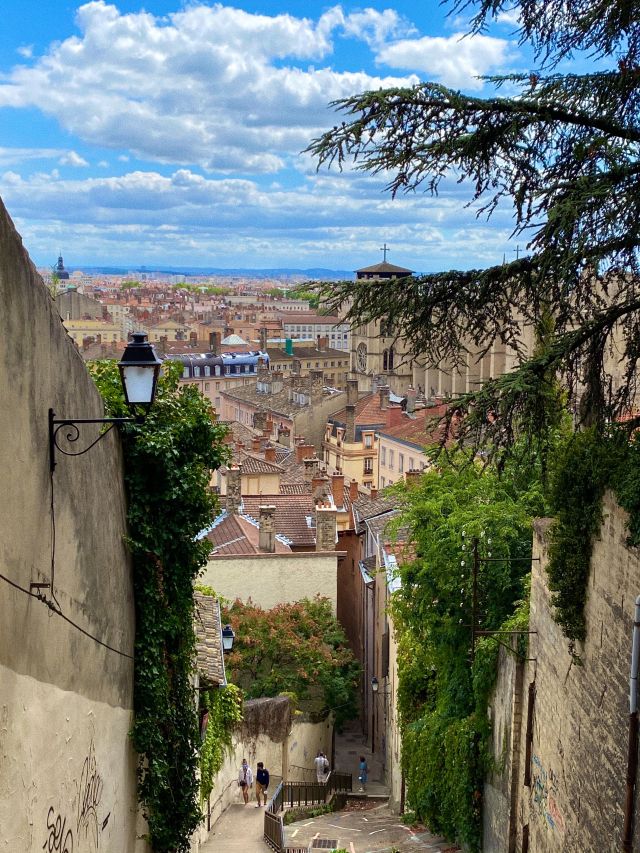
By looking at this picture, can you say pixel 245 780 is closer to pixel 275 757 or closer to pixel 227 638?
pixel 275 757

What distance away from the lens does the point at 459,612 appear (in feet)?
61.7

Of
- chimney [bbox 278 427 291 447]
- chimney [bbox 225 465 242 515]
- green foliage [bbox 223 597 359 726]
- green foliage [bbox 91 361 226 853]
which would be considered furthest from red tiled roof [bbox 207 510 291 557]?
chimney [bbox 278 427 291 447]

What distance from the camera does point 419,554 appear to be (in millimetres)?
20844

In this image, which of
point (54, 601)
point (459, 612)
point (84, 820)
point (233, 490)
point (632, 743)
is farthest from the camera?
point (233, 490)

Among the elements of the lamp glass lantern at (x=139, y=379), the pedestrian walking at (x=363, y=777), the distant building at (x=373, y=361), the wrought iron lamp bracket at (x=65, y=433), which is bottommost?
the pedestrian walking at (x=363, y=777)

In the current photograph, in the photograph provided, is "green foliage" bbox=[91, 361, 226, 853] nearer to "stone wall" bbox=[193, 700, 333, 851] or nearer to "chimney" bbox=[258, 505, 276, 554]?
"stone wall" bbox=[193, 700, 333, 851]

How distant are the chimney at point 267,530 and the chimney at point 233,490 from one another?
3.52m

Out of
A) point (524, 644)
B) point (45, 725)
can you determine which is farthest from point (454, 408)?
point (524, 644)

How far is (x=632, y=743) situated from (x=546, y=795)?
4257 millimetres

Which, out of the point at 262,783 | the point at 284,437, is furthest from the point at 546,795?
the point at 284,437

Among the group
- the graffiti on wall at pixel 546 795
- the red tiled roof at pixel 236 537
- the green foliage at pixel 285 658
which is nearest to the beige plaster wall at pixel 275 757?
the green foliage at pixel 285 658

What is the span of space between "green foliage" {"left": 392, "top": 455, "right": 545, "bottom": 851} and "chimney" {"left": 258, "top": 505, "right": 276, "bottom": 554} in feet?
41.4

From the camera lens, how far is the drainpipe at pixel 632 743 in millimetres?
9109

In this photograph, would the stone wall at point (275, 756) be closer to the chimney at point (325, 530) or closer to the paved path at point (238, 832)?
the paved path at point (238, 832)
